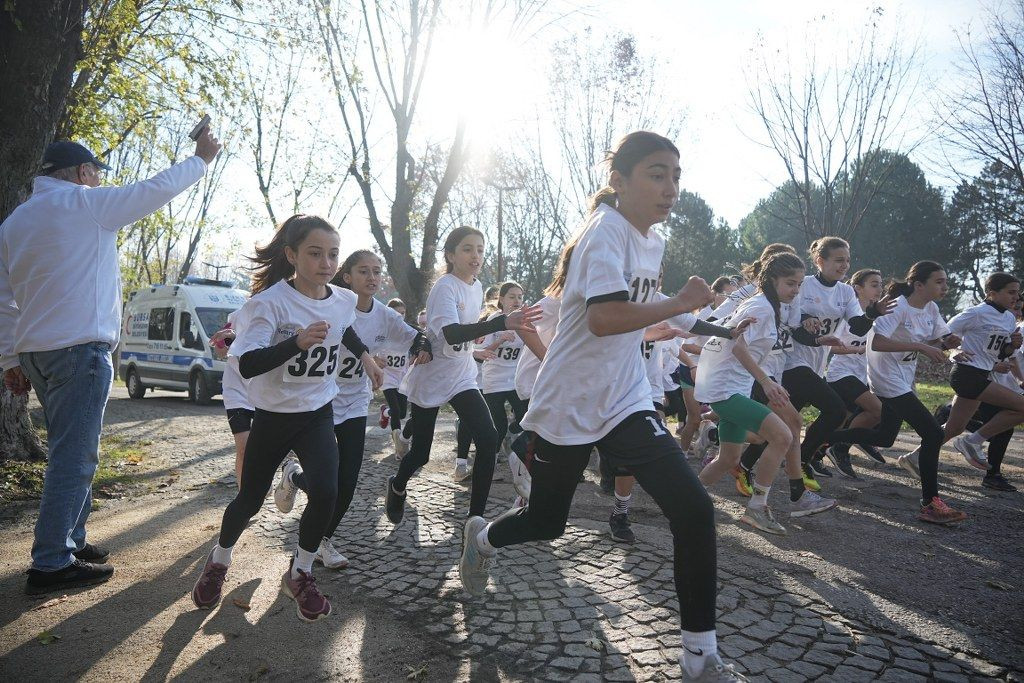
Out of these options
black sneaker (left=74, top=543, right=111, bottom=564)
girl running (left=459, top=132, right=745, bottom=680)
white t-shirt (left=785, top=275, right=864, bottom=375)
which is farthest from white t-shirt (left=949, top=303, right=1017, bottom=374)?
black sneaker (left=74, top=543, right=111, bottom=564)

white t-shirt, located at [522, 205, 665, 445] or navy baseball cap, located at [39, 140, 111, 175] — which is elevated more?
navy baseball cap, located at [39, 140, 111, 175]

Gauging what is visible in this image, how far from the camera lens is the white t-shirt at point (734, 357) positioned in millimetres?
4996

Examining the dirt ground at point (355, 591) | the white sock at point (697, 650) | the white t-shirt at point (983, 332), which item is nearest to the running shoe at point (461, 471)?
the dirt ground at point (355, 591)

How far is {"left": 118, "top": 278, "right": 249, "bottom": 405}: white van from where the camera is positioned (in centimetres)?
1431

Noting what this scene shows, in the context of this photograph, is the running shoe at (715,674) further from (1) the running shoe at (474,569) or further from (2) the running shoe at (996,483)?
(2) the running shoe at (996,483)

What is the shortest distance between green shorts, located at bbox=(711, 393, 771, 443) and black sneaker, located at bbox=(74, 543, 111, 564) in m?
4.33

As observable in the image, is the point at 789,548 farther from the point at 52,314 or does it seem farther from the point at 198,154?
the point at 52,314

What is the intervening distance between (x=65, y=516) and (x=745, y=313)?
4.72 meters

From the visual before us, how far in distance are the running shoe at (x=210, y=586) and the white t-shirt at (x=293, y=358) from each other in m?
0.86

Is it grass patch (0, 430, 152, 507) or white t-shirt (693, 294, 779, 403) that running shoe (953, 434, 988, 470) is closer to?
white t-shirt (693, 294, 779, 403)

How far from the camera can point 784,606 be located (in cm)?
336

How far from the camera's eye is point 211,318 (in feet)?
48.9

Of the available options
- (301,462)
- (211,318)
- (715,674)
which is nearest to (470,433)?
(301,462)

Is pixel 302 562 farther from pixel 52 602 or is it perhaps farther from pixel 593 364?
pixel 593 364
